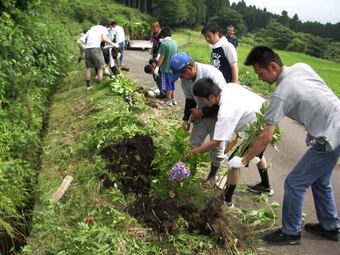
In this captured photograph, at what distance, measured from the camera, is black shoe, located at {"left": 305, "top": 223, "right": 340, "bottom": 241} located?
3.11 meters

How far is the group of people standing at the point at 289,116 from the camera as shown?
2.53 metres

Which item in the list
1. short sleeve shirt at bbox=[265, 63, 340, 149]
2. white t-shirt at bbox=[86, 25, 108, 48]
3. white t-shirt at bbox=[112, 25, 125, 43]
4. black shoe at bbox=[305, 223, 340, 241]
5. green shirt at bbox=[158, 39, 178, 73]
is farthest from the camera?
white t-shirt at bbox=[112, 25, 125, 43]

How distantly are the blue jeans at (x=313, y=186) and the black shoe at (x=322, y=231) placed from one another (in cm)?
6

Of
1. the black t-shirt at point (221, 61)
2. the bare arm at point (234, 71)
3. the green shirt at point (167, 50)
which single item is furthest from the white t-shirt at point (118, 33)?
the bare arm at point (234, 71)

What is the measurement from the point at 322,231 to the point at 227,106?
6.14 feet

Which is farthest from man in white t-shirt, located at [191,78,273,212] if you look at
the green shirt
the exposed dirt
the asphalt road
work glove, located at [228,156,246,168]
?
the green shirt

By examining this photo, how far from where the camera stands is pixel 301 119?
2.63 m

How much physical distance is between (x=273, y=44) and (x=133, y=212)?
68.0 m

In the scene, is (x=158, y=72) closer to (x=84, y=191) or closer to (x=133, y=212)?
(x=84, y=191)

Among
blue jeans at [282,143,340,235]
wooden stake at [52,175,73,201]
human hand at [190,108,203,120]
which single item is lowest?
wooden stake at [52,175,73,201]

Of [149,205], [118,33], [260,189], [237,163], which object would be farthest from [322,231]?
[118,33]

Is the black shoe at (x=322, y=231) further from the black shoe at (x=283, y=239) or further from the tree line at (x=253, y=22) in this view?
the tree line at (x=253, y=22)

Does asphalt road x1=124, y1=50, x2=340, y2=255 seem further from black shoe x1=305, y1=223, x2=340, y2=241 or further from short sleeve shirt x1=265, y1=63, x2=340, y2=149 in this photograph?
short sleeve shirt x1=265, y1=63, x2=340, y2=149

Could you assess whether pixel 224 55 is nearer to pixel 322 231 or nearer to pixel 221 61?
pixel 221 61
